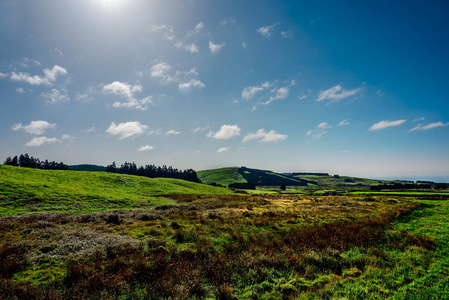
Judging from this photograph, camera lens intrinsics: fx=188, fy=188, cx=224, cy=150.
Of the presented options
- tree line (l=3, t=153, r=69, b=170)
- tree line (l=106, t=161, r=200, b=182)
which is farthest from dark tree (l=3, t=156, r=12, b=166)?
tree line (l=106, t=161, r=200, b=182)

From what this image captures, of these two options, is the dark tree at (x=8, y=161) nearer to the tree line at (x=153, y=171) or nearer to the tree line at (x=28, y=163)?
the tree line at (x=28, y=163)

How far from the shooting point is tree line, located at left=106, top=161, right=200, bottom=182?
138m

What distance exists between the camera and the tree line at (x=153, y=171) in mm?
138375

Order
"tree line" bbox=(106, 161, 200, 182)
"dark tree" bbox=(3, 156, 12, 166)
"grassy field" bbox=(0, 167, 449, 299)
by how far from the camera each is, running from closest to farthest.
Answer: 1. "grassy field" bbox=(0, 167, 449, 299)
2. "dark tree" bbox=(3, 156, 12, 166)
3. "tree line" bbox=(106, 161, 200, 182)

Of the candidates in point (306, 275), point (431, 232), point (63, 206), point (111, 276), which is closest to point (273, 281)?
point (306, 275)

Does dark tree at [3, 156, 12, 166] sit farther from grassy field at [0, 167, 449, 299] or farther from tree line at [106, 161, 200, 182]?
grassy field at [0, 167, 449, 299]

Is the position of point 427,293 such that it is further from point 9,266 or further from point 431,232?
point 9,266

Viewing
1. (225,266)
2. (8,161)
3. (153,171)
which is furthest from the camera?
(153,171)

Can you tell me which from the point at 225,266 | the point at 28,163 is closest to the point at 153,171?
the point at 28,163

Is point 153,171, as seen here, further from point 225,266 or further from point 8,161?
point 225,266

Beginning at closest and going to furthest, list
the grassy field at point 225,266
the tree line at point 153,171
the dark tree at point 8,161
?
the grassy field at point 225,266, the dark tree at point 8,161, the tree line at point 153,171

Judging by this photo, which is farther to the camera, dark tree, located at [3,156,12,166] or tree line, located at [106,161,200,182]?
tree line, located at [106,161,200,182]

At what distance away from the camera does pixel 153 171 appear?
153 m

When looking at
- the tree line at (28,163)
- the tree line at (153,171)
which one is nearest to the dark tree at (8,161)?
the tree line at (28,163)
